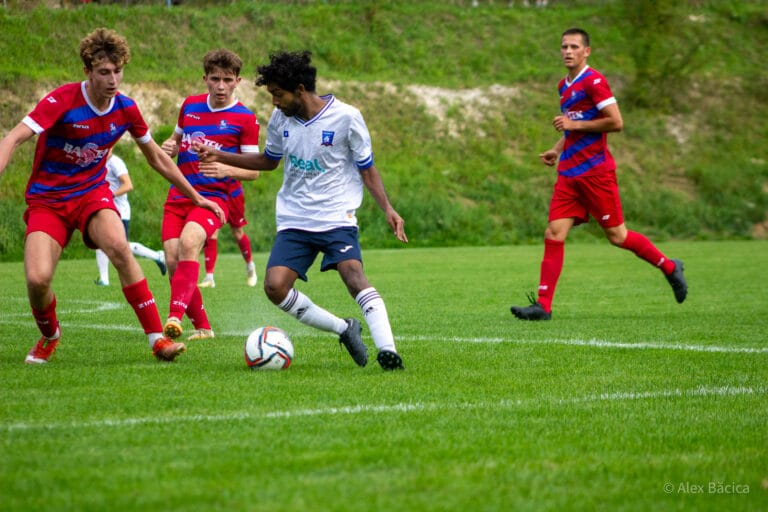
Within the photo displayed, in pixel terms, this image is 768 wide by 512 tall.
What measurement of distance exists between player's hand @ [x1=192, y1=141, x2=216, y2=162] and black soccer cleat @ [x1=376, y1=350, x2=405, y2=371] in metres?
1.77

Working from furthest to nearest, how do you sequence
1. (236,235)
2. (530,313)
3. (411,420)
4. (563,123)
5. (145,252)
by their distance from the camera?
1. (236,235)
2. (145,252)
3. (530,313)
4. (563,123)
5. (411,420)

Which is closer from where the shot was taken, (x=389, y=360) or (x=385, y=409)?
(x=385, y=409)

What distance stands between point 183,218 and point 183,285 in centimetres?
73

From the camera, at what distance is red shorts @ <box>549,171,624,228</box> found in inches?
400

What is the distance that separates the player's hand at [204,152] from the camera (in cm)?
704

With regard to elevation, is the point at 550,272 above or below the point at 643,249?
below

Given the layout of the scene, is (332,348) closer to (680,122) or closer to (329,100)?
(329,100)

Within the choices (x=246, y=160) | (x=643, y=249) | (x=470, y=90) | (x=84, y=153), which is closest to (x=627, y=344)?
(x=643, y=249)

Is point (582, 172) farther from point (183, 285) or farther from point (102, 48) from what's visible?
point (102, 48)

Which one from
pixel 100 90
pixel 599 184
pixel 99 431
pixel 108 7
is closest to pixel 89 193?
pixel 100 90

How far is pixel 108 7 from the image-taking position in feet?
109

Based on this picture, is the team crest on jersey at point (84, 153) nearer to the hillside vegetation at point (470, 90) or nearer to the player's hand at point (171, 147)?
the player's hand at point (171, 147)

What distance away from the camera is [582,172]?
10.2 m

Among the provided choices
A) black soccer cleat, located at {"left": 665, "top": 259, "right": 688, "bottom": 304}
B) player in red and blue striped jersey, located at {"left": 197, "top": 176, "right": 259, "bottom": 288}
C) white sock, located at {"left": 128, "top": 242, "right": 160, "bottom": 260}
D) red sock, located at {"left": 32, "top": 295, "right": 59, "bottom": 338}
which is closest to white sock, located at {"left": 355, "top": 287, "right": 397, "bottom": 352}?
red sock, located at {"left": 32, "top": 295, "right": 59, "bottom": 338}
